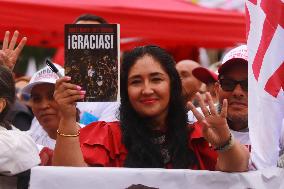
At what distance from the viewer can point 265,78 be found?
3.78m

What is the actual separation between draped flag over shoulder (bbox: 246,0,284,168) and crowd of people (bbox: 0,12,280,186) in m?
0.10

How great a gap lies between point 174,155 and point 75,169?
59 cm

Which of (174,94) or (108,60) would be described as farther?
(174,94)

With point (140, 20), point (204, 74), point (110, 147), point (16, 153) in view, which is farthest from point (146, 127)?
point (140, 20)

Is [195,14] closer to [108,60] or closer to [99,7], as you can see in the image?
[99,7]

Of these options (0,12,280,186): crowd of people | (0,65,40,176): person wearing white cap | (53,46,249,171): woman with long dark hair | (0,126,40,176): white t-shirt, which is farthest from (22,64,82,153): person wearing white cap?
(0,126,40,176): white t-shirt

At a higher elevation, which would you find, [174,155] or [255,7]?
[255,7]

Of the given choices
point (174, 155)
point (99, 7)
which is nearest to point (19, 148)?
point (174, 155)

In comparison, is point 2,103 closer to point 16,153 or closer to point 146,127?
point 16,153

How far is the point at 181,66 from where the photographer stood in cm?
827

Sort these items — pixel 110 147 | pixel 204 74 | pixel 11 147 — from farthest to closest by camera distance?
1. pixel 204 74
2. pixel 110 147
3. pixel 11 147

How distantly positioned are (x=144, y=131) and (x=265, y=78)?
2.34 ft

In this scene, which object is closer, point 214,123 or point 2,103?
point 214,123

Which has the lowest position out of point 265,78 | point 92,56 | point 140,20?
point 265,78
